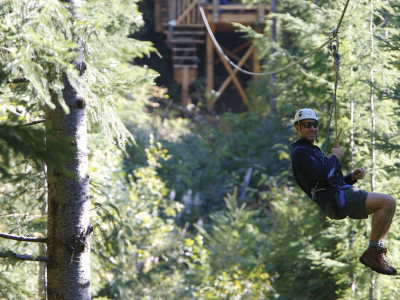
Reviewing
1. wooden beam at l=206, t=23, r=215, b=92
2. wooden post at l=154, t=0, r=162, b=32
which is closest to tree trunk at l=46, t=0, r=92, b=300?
wooden beam at l=206, t=23, r=215, b=92

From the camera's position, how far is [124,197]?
34.2 ft

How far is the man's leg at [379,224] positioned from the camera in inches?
195

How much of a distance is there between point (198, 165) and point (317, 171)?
1128 centimetres

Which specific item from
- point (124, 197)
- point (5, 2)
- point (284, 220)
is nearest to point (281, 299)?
point (284, 220)

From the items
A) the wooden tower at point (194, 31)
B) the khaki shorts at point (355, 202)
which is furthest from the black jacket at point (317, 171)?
the wooden tower at point (194, 31)

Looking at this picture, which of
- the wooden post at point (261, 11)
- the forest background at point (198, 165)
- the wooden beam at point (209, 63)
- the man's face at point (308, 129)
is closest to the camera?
the forest background at point (198, 165)

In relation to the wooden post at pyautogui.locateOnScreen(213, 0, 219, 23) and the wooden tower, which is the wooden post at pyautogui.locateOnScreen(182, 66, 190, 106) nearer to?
the wooden tower

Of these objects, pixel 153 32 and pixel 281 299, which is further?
pixel 153 32

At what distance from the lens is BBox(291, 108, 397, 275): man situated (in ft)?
16.3

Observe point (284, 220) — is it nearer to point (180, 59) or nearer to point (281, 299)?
point (281, 299)

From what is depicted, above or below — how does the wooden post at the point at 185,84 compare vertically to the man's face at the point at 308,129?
below

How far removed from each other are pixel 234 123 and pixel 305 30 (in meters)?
7.93

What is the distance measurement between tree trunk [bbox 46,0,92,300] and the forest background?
0.35 m

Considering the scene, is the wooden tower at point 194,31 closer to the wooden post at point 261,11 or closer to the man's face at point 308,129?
the wooden post at point 261,11
